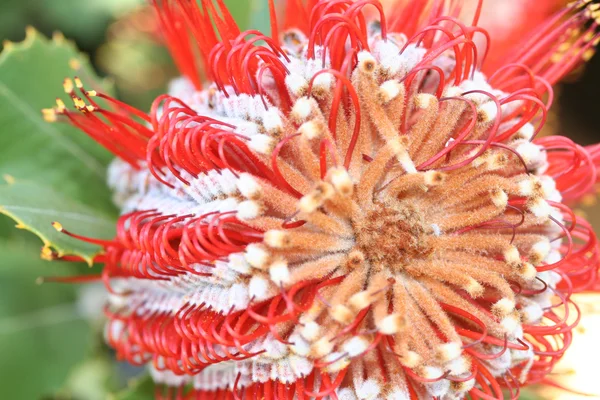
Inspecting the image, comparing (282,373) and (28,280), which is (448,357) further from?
(28,280)

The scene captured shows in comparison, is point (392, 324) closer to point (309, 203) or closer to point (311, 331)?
point (311, 331)

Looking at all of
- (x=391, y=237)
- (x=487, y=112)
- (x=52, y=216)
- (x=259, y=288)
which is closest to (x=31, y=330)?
(x=52, y=216)

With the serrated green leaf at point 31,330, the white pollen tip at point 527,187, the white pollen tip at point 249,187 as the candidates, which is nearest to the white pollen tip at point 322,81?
the white pollen tip at point 249,187

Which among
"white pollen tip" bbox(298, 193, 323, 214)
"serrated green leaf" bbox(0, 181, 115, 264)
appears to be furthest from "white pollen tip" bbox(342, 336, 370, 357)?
"serrated green leaf" bbox(0, 181, 115, 264)

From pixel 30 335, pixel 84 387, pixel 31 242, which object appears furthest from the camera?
pixel 84 387

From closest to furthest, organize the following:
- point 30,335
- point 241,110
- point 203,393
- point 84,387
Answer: point 241,110 → point 203,393 → point 30,335 → point 84,387

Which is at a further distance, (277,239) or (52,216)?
(52,216)

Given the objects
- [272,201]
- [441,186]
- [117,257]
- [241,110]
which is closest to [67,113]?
[117,257]

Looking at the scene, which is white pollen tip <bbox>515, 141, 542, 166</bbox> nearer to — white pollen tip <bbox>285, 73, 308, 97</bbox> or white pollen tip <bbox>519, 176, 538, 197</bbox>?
white pollen tip <bbox>519, 176, 538, 197</bbox>
